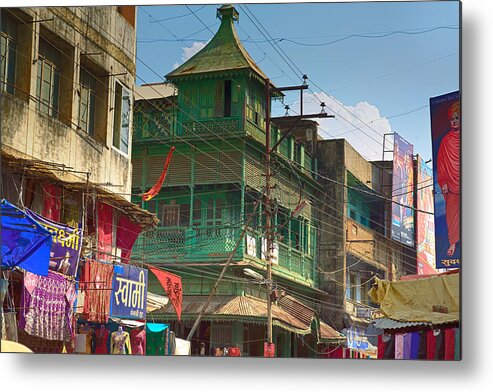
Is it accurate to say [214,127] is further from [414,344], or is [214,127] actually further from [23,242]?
[414,344]

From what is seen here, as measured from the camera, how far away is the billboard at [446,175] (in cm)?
579

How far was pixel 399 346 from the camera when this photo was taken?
19.3 ft

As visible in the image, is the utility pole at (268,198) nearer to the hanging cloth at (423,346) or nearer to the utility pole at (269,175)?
the utility pole at (269,175)

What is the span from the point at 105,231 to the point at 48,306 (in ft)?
1.88

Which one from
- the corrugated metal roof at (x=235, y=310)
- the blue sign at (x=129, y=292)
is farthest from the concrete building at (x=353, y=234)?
the blue sign at (x=129, y=292)

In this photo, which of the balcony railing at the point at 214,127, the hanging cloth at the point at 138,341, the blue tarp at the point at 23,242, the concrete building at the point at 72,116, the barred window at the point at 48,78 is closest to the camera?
the blue tarp at the point at 23,242

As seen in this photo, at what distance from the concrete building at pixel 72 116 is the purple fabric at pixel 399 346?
62.4 inches

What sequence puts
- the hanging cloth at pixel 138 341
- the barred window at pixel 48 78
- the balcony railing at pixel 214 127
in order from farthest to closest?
the balcony railing at pixel 214 127 < the barred window at pixel 48 78 < the hanging cloth at pixel 138 341

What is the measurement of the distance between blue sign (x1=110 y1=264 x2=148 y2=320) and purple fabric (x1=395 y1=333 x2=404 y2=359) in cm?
145

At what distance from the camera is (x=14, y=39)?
20.3 feet

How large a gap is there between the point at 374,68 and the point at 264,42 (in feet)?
2.15

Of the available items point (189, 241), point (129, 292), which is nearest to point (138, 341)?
point (129, 292)

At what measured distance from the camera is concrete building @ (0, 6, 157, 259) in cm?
612

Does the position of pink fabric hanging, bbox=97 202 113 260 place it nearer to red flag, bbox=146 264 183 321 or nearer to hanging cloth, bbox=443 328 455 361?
red flag, bbox=146 264 183 321
